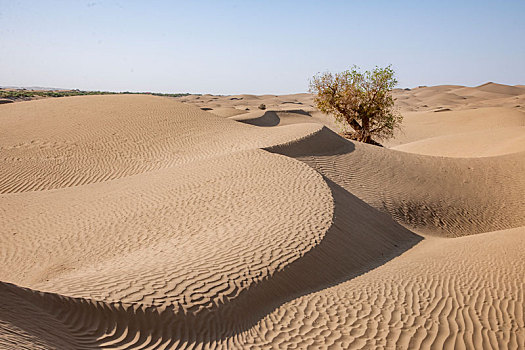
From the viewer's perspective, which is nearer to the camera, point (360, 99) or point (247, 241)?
point (247, 241)

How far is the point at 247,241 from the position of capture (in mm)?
9227

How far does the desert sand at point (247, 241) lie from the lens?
645cm

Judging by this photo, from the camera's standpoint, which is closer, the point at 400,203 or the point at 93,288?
the point at 93,288

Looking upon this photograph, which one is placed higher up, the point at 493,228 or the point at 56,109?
the point at 56,109

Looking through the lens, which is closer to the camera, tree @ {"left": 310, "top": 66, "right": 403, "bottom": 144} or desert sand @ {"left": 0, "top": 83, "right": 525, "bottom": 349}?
desert sand @ {"left": 0, "top": 83, "right": 525, "bottom": 349}

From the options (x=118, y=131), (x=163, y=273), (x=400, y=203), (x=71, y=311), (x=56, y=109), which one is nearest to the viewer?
(x=71, y=311)

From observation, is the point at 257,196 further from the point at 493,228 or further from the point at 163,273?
the point at 493,228

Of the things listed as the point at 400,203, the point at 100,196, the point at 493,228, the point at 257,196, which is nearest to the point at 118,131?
the point at 100,196

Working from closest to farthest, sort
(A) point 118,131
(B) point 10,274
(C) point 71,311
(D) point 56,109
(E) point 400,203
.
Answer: (C) point 71,311, (B) point 10,274, (E) point 400,203, (A) point 118,131, (D) point 56,109

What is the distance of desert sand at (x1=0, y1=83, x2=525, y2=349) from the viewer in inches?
254

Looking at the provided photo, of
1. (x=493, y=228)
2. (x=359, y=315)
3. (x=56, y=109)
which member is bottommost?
(x=493, y=228)

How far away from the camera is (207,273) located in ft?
25.3

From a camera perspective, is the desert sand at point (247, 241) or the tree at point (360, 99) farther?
the tree at point (360, 99)

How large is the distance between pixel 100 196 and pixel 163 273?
7.74 meters
